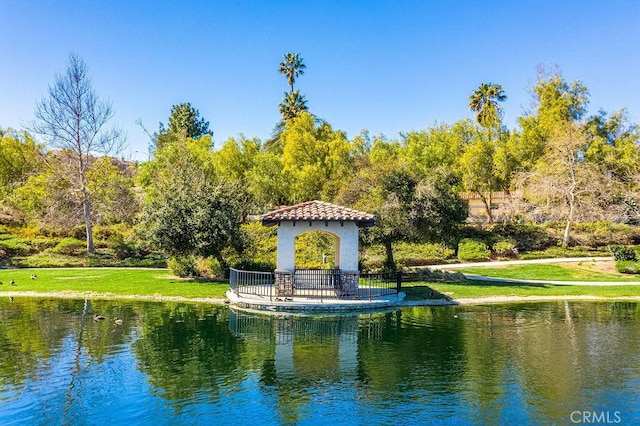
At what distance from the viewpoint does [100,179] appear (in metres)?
42.1

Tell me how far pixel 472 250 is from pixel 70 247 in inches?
1183

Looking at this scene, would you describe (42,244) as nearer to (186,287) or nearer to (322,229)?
(186,287)

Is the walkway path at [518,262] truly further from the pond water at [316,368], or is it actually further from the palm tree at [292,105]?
the palm tree at [292,105]

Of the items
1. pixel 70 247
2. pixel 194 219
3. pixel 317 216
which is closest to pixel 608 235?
pixel 317 216

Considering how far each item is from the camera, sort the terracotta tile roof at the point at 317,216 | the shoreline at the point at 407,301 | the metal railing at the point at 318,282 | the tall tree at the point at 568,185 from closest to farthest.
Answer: the terracotta tile roof at the point at 317,216, the metal railing at the point at 318,282, the shoreline at the point at 407,301, the tall tree at the point at 568,185

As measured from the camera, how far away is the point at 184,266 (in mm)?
28375

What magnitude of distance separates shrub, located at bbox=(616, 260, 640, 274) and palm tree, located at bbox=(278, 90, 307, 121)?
4681cm

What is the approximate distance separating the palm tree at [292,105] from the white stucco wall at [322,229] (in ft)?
160

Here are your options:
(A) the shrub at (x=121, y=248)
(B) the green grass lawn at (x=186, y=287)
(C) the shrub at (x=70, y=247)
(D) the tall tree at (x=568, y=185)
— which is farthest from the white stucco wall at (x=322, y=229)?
(D) the tall tree at (x=568, y=185)

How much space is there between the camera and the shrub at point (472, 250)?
36.8m

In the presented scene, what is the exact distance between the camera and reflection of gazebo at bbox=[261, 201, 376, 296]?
21.9 m

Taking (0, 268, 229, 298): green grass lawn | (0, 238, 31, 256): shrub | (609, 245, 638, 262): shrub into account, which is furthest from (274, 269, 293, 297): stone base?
(0, 238, 31, 256): shrub

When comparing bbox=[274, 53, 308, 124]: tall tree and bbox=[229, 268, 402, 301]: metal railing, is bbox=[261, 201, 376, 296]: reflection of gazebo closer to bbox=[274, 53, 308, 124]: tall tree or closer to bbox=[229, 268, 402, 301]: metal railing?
bbox=[229, 268, 402, 301]: metal railing

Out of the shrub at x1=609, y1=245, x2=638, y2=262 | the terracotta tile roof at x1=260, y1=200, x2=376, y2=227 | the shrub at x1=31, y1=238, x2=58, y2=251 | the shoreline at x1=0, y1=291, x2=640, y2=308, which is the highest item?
the terracotta tile roof at x1=260, y1=200, x2=376, y2=227
